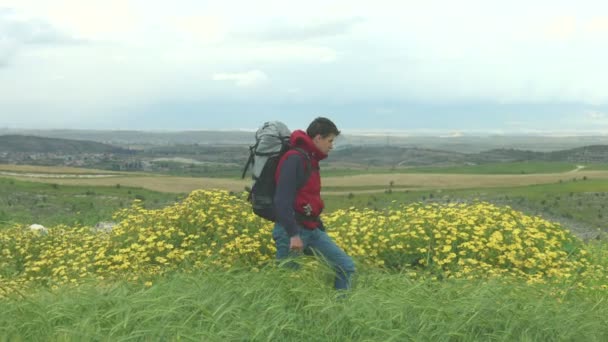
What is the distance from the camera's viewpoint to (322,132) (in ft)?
22.2

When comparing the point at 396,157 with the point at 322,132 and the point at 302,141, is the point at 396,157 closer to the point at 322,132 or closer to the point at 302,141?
the point at 322,132

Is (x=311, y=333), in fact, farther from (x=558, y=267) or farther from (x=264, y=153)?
(x=558, y=267)

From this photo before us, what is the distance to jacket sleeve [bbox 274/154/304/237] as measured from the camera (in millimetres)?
6539

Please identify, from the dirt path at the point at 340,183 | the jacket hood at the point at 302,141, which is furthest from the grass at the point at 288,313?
the dirt path at the point at 340,183

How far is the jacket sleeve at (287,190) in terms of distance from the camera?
654cm

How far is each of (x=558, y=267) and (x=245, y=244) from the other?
515cm

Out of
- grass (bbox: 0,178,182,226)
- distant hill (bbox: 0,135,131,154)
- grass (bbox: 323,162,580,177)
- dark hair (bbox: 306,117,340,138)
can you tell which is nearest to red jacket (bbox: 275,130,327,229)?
dark hair (bbox: 306,117,340,138)

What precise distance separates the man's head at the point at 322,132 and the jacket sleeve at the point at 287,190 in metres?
0.32

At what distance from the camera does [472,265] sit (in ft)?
32.1

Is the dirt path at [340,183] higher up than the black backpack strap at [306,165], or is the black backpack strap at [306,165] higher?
the black backpack strap at [306,165]

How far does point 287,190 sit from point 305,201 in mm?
419

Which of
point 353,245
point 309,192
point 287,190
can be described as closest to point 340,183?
point 353,245

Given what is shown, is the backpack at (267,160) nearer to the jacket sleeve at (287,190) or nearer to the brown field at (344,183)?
the jacket sleeve at (287,190)

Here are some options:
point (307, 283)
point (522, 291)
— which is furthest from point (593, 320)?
point (307, 283)
